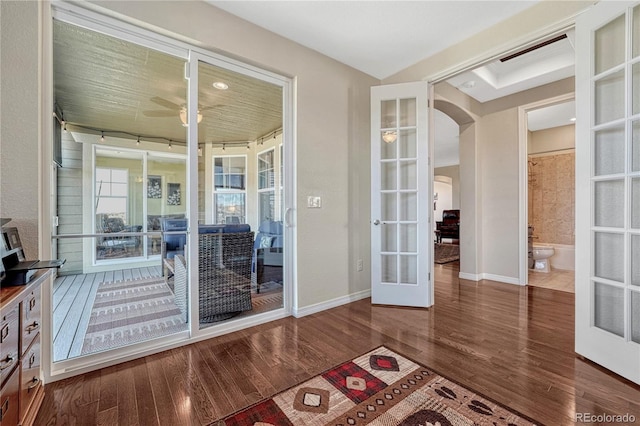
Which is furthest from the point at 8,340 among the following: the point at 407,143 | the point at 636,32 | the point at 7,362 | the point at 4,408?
the point at 636,32

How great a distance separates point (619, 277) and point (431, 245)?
4.63ft

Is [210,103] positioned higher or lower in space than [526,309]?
higher

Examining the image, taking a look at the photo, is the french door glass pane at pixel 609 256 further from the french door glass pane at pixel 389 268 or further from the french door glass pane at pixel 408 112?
the french door glass pane at pixel 408 112

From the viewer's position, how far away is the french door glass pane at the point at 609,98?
1.73 meters

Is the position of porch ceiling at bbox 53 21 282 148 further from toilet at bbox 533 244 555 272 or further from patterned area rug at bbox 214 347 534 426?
toilet at bbox 533 244 555 272

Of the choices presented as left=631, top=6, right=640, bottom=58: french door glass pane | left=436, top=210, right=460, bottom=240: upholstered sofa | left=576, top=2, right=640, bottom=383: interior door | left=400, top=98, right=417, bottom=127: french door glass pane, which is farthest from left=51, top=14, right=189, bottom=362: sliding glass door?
left=436, top=210, right=460, bottom=240: upholstered sofa

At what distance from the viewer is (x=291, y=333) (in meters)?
2.32

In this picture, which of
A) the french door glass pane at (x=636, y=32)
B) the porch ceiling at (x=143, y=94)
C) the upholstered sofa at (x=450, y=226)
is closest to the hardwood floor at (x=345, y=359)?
the porch ceiling at (x=143, y=94)

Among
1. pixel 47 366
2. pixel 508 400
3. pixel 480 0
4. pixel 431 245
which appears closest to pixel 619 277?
pixel 508 400

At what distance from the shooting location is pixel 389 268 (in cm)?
305

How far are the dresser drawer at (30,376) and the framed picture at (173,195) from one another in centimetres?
119

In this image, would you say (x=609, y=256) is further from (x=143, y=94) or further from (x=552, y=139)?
(x=552, y=139)

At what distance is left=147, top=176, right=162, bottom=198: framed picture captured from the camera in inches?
95.3

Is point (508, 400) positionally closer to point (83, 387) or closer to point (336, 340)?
point (336, 340)
